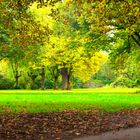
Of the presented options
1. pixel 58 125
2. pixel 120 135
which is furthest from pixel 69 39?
pixel 120 135

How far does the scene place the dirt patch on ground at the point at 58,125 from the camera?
46.2 feet

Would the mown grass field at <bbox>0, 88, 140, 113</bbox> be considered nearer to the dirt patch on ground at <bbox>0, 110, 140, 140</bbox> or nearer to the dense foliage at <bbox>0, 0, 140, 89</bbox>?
the dirt patch on ground at <bbox>0, 110, 140, 140</bbox>

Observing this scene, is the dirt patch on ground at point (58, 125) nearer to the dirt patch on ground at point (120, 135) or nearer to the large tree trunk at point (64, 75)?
the dirt patch on ground at point (120, 135)

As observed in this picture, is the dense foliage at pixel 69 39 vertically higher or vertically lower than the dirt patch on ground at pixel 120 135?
higher

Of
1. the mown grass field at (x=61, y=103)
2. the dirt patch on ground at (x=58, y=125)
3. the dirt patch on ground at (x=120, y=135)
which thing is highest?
the mown grass field at (x=61, y=103)

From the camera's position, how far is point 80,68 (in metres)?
66.2

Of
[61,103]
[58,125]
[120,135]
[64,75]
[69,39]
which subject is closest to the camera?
[120,135]

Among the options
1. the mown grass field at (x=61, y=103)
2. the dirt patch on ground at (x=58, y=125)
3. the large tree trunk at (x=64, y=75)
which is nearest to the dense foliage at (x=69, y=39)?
the large tree trunk at (x=64, y=75)

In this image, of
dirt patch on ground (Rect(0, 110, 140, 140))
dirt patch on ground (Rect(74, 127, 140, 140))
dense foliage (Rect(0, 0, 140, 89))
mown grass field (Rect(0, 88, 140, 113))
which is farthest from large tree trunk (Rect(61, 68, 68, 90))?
dirt patch on ground (Rect(74, 127, 140, 140))

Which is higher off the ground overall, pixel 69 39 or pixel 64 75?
pixel 69 39

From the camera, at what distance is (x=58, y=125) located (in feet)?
54.4

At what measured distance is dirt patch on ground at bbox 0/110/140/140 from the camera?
1408cm

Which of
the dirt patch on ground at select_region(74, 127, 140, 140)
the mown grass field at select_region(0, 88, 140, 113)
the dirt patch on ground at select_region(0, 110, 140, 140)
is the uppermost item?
the mown grass field at select_region(0, 88, 140, 113)

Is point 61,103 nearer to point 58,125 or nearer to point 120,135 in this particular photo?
point 58,125
